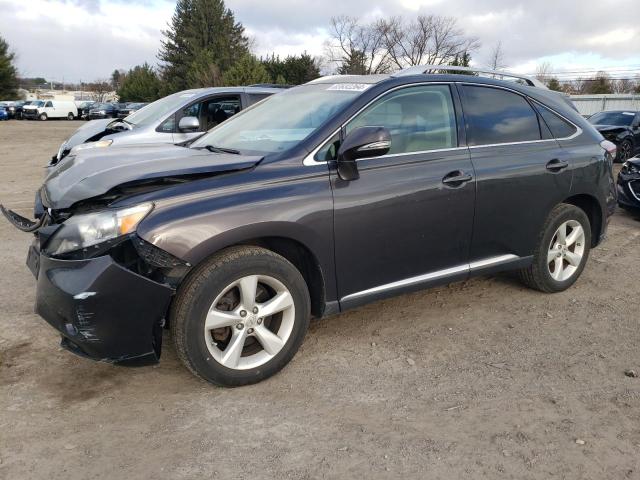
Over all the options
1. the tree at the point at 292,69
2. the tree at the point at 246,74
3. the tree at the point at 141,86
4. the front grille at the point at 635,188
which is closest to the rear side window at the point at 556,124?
the front grille at the point at 635,188

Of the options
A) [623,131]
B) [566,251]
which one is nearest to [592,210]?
[566,251]

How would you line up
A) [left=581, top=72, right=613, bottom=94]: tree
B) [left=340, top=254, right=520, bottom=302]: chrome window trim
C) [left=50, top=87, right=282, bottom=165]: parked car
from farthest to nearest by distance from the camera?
1. [left=581, top=72, right=613, bottom=94]: tree
2. [left=50, top=87, right=282, bottom=165]: parked car
3. [left=340, top=254, right=520, bottom=302]: chrome window trim

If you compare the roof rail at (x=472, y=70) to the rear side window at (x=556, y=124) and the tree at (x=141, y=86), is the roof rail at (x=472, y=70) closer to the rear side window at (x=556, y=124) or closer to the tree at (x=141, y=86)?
the rear side window at (x=556, y=124)

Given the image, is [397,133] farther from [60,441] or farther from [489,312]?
[60,441]

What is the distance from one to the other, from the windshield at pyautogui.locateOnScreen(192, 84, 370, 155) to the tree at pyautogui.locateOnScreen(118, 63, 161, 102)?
5557 cm

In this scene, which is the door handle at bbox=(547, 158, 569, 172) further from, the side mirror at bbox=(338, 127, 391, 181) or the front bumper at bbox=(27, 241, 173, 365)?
the front bumper at bbox=(27, 241, 173, 365)

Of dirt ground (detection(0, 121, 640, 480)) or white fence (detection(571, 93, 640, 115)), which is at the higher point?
white fence (detection(571, 93, 640, 115))

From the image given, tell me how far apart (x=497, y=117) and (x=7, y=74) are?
2379 inches

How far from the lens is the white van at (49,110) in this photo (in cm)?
4362

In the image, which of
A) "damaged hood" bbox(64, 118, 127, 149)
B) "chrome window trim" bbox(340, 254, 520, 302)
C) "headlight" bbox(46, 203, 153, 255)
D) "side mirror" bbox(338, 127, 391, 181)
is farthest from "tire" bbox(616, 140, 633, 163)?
"headlight" bbox(46, 203, 153, 255)

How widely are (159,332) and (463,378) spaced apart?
1774 millimetres

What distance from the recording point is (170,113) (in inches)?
313

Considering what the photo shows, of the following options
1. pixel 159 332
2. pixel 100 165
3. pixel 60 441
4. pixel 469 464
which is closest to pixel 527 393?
pixel 469 464

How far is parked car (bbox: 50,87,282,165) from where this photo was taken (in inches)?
305
